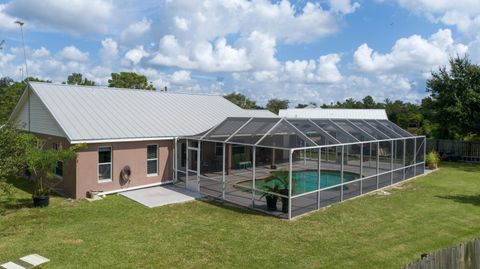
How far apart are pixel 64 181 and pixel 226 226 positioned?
25.4ft

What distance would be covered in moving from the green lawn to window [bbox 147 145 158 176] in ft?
7.18

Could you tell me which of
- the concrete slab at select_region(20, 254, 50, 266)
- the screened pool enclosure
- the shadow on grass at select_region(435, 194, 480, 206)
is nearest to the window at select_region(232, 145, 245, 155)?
the screened pool enclosure

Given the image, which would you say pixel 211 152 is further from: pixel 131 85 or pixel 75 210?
pixel 131 85

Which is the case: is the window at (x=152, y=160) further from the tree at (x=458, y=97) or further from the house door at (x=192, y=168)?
the tree at (x=458, y=97)

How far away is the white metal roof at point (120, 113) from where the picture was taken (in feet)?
48.0

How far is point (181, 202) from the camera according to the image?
13.6m

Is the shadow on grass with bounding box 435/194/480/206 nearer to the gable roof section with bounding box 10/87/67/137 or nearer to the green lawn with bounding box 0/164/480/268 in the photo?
the green lawn with bounding box 0/164/480/268

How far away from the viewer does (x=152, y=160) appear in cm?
1611

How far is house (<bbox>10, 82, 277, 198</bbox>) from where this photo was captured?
46.4ft

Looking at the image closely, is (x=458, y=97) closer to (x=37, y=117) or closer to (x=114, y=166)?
(x=114, y=166)

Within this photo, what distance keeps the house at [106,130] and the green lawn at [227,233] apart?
1283 millimetres

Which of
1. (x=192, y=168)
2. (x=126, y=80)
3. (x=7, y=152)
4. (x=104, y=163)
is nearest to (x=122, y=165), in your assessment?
(x=104, y=163)

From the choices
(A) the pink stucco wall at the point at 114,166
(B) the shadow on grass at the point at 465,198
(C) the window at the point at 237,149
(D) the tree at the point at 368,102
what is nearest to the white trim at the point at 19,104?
(A) the pink stucco wall at the point at 114,166

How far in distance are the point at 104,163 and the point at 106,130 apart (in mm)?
1330
